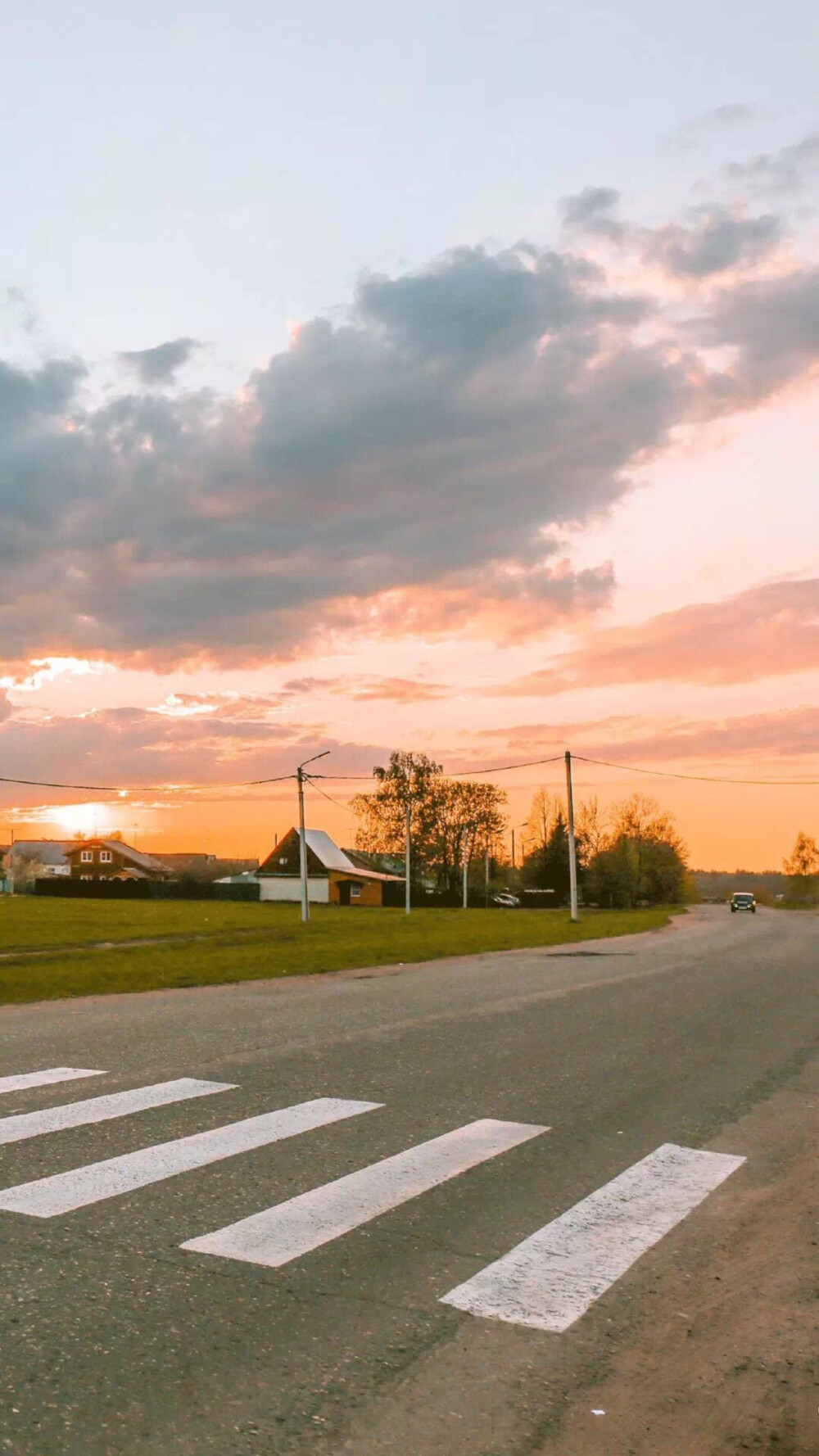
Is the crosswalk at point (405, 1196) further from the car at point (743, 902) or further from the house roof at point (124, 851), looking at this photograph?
the house roof at point (124, 851)

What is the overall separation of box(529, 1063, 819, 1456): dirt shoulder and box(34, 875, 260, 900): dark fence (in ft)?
275

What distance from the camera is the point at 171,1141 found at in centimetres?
698

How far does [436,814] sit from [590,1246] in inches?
3875

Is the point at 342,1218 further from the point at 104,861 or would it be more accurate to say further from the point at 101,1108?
the point at 104,861

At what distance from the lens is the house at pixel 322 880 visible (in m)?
94.0

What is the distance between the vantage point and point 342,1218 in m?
5.60

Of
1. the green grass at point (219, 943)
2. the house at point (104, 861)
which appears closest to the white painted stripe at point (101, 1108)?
the green grass at point (219, 943)

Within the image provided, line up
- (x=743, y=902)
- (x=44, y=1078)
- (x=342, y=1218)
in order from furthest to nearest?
(x=743, y=902)
(x=44, y=1078)
(x=342, y=1218)

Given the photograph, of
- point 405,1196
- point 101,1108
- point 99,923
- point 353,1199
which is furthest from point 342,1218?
point 99,923

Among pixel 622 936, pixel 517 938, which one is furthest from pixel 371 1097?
pixel 622 936

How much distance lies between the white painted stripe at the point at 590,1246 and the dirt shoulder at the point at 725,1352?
202mm

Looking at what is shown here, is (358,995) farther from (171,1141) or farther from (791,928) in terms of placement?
(791,928)

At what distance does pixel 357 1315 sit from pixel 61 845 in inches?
6462

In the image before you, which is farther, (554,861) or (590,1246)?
(554,861)
